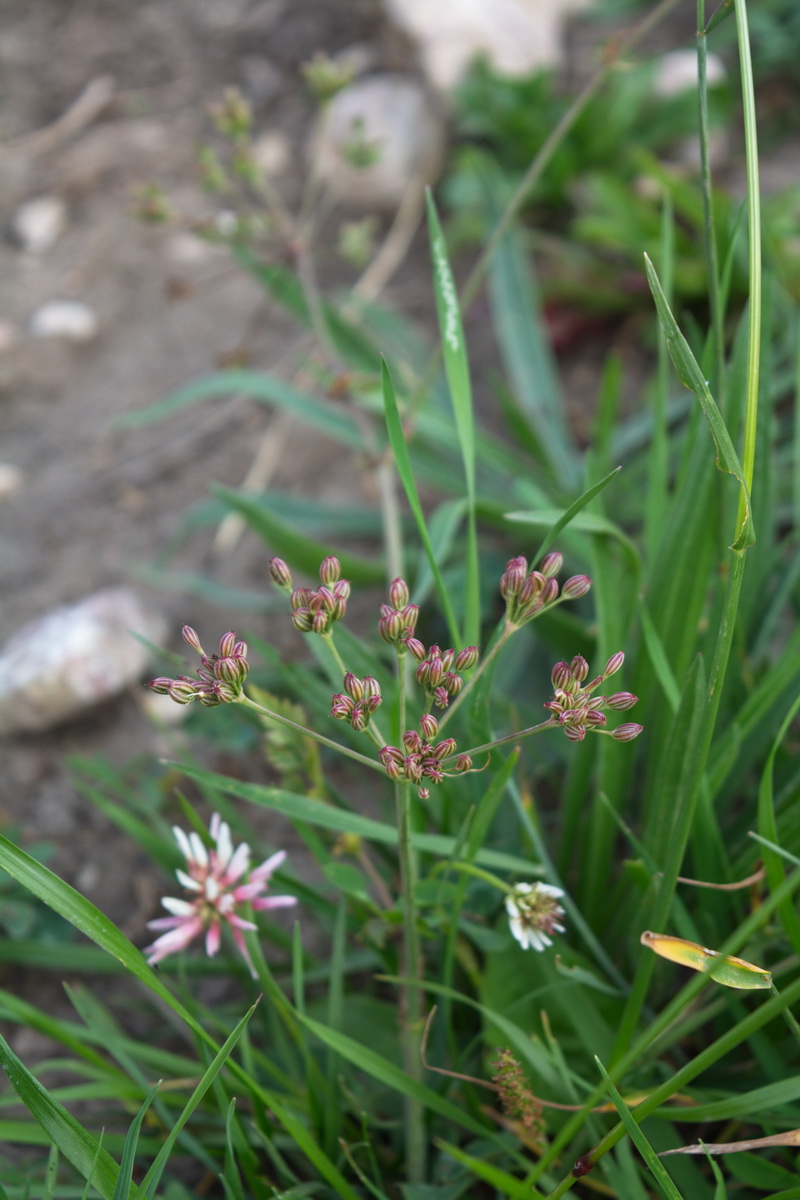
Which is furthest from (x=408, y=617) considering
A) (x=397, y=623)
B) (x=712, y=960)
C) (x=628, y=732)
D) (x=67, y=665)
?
(x=67, y=665)

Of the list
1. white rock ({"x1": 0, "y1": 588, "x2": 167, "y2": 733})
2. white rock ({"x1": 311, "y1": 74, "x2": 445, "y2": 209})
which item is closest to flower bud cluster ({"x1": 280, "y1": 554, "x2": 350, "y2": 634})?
white rock ({"x1": 0, "y1": 588, "x2": 167, "y2": 733})

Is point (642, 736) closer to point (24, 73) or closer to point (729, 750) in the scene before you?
point (729, 750)

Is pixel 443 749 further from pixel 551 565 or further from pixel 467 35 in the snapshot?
pixel 467 35

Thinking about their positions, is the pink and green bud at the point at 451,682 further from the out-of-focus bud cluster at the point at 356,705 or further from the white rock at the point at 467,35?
the white rock at the point at 467,35

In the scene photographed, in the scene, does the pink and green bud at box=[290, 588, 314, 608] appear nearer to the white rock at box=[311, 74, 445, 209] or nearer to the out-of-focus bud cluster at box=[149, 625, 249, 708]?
the out-of-focus bud cluster at box=[149, 625, 249, 708]

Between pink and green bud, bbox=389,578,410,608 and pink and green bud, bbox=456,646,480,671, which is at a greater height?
pink and green bud, bbox=389,578,410,608

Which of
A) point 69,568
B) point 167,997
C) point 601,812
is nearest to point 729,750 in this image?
point 601,812

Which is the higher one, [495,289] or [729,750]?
[495,289]
